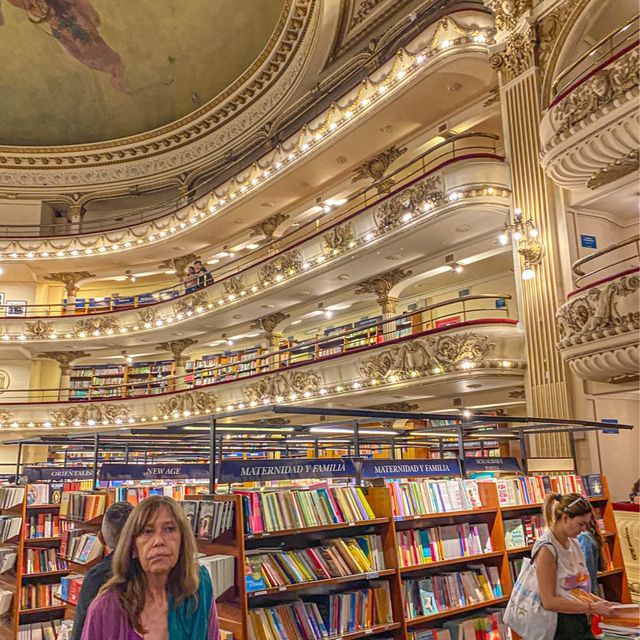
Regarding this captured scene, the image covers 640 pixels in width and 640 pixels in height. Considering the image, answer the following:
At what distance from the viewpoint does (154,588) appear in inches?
84.7

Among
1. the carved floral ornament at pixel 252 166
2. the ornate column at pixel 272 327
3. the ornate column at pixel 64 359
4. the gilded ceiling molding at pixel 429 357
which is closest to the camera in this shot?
the gilded ceiling molding at pixel 429 357

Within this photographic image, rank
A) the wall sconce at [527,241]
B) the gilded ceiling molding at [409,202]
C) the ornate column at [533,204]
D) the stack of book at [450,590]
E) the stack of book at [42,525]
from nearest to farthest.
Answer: the stack of book at [450,590]
the stack of book at [42,525]
the ornate column at [533,204]
the wall sconce at [527,241]
the gilded ceiling molding at [409,202]

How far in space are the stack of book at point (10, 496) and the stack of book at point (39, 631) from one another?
1.22m

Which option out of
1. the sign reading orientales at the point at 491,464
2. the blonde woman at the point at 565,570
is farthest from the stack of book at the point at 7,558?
the blonde woman at the point at 565,570

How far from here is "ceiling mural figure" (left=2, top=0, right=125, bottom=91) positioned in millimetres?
21312

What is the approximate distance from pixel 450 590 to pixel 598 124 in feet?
17.2

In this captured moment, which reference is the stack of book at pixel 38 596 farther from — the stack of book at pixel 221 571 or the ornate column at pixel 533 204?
the ornate column at pixel 533 204

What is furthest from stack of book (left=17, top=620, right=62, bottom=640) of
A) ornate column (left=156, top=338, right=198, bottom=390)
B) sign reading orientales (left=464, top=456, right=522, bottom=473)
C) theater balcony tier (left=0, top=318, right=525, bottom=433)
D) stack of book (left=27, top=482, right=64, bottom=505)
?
ornate column (left=156, top=338, right=198, bottom=390)

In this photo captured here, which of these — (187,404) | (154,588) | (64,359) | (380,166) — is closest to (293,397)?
(187,404)

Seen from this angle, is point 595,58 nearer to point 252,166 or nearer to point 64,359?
point 252,166

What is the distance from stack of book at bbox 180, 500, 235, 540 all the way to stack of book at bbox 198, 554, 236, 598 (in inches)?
6.2

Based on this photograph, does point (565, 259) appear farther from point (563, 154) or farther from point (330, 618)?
point (330, 618)

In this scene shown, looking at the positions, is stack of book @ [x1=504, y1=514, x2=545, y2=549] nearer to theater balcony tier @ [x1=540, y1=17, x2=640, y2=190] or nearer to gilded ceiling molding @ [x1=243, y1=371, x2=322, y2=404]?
theater balcony tier @ [x1=540, y1=17, x2=640, y2=190]

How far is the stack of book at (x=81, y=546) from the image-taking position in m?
4.84
